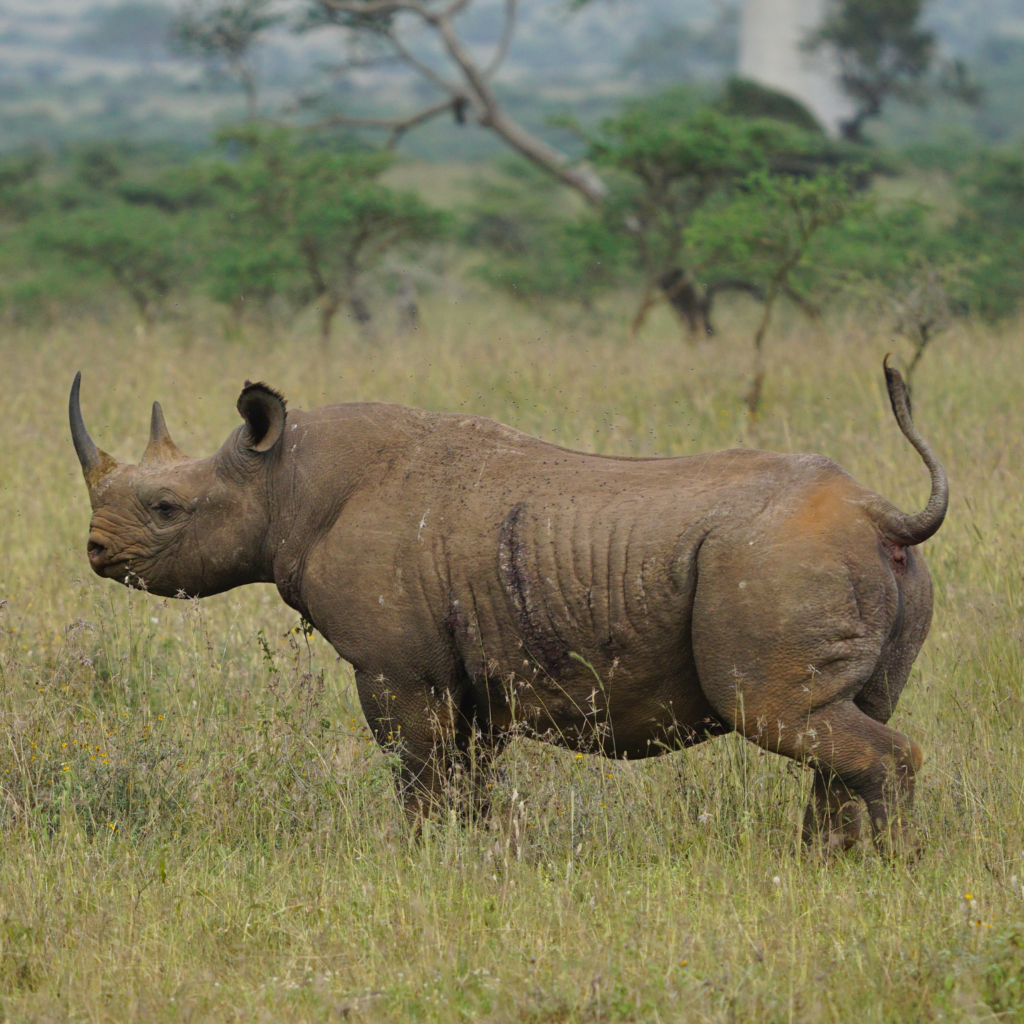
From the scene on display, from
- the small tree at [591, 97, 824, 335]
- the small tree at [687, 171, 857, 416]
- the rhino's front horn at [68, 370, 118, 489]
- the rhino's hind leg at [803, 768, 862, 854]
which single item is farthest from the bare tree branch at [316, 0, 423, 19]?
the rhino's hind leg at [803, 768, 862, 854]

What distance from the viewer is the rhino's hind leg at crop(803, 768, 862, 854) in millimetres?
4586

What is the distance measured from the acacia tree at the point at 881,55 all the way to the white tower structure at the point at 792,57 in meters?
0.93

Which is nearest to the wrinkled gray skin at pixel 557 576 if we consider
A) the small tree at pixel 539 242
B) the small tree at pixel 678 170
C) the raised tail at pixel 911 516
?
the raised tail at pixel 911 516

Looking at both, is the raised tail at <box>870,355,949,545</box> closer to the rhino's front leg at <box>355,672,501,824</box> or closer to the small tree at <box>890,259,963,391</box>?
the rhino's front leg at <box>355,672,501,824</box>

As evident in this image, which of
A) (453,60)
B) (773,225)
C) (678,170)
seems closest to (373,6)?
(453,60)

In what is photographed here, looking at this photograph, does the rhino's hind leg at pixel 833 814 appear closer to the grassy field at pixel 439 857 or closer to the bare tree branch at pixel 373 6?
the grassy field at pixel 439 857

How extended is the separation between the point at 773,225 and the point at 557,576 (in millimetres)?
10492

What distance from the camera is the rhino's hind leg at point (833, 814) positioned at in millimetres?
4586

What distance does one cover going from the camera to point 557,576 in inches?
187

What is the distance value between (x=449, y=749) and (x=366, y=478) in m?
1.04

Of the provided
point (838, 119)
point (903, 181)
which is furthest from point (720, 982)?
point (903, 181)

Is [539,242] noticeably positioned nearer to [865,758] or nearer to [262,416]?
[262,416]

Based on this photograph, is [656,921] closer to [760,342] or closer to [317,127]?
[760,342]

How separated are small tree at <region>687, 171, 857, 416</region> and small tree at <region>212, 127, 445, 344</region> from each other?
14.4 ft
